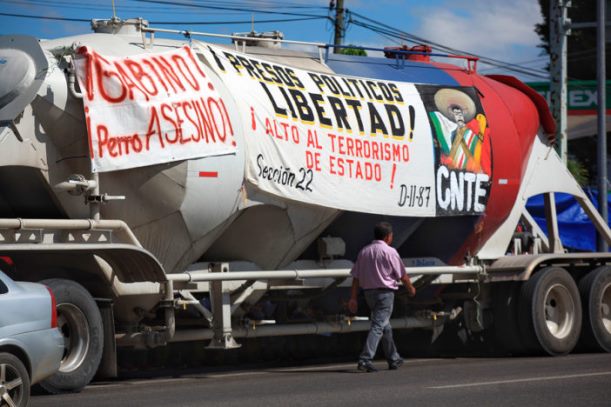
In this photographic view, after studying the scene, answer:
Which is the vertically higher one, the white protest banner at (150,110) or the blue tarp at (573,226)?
the white protest banner at (150,110)

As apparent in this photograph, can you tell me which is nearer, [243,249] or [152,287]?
[152,287]

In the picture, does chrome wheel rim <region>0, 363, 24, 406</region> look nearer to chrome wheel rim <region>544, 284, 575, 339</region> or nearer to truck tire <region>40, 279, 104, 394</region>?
truck tire <region>40, 279, 104, 394</region>

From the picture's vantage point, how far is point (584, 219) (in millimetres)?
23500

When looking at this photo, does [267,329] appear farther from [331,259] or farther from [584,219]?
[584,219]

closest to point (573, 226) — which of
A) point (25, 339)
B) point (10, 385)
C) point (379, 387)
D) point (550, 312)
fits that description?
point (550, 312)

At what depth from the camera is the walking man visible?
13750 millimetres

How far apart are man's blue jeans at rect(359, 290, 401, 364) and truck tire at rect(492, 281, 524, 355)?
2999mm

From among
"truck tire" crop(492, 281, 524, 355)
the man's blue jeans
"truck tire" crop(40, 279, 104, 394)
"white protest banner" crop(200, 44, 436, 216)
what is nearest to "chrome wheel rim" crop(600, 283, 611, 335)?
"truck tire" crop(492, 281, 524, 355)

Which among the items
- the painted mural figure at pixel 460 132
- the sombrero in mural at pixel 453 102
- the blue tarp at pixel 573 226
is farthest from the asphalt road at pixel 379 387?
the blue tarp at pixel 573 226

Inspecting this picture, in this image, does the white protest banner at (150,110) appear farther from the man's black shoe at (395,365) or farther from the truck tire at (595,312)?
the truck tire at (595,312)

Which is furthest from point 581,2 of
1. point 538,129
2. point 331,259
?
point 331,259

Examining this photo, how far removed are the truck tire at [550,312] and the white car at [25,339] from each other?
779 cm

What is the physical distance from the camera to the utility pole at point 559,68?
25075 millimetres

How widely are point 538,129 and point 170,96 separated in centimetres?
682
